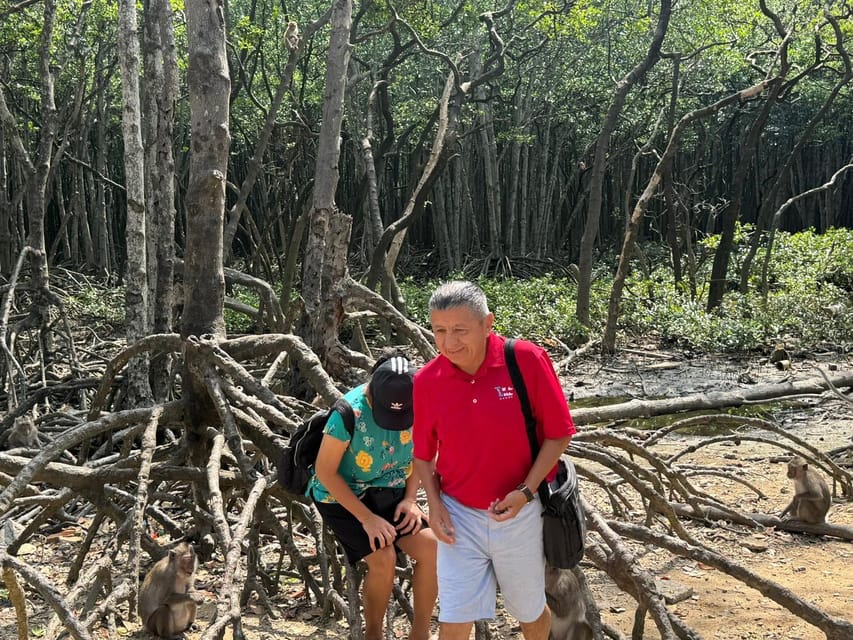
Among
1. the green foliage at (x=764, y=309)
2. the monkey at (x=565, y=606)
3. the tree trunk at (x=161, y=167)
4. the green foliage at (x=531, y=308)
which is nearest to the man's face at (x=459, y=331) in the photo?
the monkey at (x=565, y=606)

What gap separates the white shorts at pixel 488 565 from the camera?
264 cm

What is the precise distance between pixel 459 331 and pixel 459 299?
91 millimetres

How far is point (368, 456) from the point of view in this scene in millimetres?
3068

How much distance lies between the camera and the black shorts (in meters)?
3.08

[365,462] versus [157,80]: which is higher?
[157,80]

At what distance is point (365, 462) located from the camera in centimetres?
308

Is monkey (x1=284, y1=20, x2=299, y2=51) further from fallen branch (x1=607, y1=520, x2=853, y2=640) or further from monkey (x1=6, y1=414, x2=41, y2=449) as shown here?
fallen branch (x1=607, y1=520, x2=853, y2=640)

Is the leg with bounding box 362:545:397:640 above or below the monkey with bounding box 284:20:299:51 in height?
below

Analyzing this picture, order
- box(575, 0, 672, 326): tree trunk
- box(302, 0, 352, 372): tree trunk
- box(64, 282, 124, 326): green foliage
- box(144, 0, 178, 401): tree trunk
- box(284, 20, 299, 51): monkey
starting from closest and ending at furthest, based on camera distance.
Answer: box(302, 0, 352, 372): tree trunk, box(144, 0, 178, 401): tree trunk, box(284, 20, 299, 51): monkey, box(575, 0, 672, 326): tree trunk, box(64, 282, 124, 326): green foliage

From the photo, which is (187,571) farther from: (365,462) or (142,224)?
(142,224)

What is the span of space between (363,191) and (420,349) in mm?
9476

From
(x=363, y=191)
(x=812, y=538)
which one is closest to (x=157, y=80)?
(x=812, y=538)

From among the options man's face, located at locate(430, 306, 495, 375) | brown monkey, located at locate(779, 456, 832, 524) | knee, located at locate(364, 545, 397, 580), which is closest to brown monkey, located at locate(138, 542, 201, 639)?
knee, located at locate(364, 545, 397, 580)

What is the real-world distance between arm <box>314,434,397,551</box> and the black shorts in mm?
54
